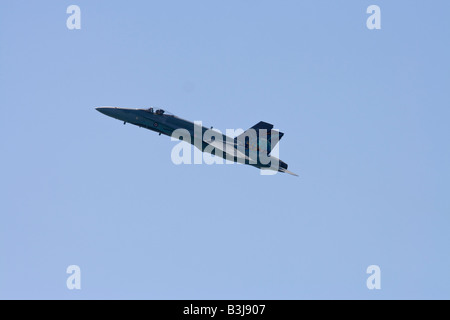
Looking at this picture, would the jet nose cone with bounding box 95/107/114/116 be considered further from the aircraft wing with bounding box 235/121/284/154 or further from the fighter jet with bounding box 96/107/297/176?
the aircraft wing with bounding box 235/121/284/154

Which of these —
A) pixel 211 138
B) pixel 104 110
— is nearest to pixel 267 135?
pixel 211 138

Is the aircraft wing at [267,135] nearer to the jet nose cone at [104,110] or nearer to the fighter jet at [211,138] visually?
the fighter jet at [211,138]

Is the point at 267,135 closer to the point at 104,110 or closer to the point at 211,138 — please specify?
the point at 211,138

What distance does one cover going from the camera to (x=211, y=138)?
68875 mm

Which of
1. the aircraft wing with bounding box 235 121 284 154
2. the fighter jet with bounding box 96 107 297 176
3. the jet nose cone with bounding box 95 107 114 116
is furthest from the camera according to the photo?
the aircraft wing with bounding box 235 121 284 154

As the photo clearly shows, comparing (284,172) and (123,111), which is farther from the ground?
(123,111)

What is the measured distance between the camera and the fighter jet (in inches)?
2685

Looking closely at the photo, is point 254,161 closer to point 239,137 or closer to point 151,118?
point 239,137

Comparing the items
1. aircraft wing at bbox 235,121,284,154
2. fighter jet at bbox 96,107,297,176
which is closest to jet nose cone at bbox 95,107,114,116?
fighter jet at bbox 96,107,297,176

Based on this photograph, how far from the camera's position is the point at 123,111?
69.2 meters
